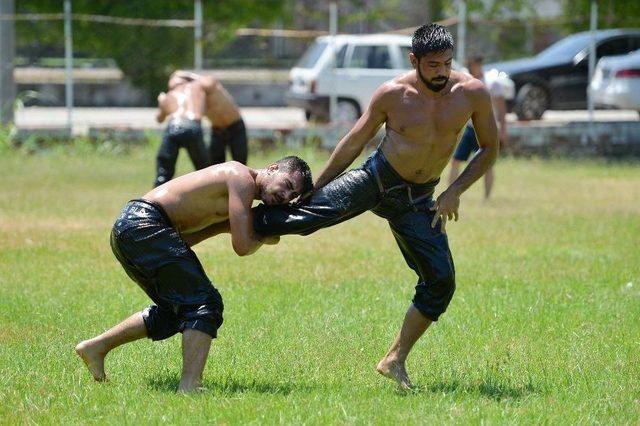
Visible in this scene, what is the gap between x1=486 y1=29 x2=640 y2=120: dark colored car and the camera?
22609mm

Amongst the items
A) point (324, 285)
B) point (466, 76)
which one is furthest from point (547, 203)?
point (466, 76)

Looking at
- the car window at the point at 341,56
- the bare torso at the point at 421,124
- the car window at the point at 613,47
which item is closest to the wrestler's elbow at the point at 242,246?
the bare torso at the point at 421,124

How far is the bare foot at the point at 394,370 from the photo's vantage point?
6.37 m

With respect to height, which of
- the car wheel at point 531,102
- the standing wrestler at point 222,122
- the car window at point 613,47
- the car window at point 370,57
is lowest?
the car wheel at point 531,102

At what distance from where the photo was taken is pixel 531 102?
22.9m

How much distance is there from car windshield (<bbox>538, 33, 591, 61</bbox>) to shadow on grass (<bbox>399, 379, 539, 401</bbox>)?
56.1 feet

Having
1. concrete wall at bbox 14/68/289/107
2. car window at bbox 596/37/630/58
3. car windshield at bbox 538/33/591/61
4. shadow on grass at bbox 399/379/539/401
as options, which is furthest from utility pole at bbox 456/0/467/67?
shadow on grass at bbox 399/379/539/401

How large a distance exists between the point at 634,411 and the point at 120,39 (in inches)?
766

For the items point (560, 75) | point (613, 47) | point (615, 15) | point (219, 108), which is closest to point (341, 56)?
point (560, 75)

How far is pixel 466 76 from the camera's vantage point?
6398 mm

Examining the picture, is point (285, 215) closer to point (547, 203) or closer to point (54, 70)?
point (547, 203)

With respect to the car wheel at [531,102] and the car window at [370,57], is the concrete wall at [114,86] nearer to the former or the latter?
the car window at [370,57]

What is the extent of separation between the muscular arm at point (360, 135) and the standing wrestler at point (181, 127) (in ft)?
21.1

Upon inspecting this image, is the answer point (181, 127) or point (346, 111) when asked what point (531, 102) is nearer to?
point (346, 111)
